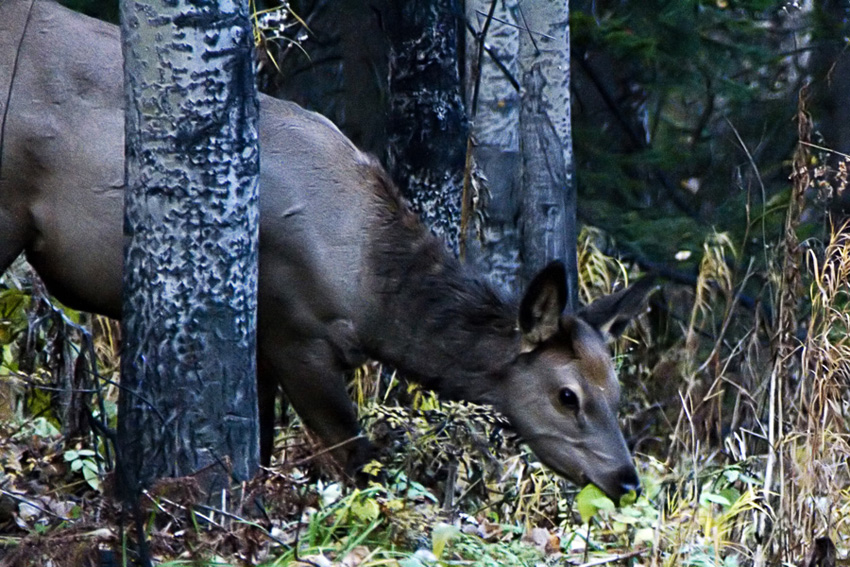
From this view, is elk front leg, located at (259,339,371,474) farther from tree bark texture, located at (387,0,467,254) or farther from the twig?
the twig

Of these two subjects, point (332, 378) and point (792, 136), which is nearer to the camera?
point (332, 378)

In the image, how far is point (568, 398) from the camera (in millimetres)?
6668

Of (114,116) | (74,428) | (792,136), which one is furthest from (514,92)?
(792,136)

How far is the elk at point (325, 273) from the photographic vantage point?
6.61 metres

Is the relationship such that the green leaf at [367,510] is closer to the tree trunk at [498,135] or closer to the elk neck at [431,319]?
the elk neck at [431,319]

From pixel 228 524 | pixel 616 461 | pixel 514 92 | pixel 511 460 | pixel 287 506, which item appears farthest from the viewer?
pixel 514 92

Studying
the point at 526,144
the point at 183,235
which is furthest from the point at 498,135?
the point at 183,235

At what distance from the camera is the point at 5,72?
21.5 ft

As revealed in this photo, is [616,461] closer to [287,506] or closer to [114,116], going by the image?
[287,506]

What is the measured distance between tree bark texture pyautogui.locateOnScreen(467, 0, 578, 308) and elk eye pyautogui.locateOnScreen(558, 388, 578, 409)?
2399 mm

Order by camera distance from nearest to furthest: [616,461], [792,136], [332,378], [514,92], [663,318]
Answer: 1. [616,461]
2. [332,378]
3. [514,92]
4. [663,318]
5. [792,136]

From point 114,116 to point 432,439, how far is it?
240 cm

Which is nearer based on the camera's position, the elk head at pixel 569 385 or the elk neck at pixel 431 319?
the elk head at pixel 569 385

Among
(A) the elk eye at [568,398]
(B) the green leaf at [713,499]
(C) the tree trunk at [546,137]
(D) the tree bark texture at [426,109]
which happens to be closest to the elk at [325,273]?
(A) the elk eye at [568,398]
